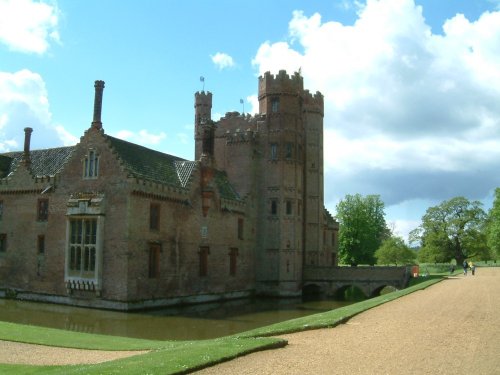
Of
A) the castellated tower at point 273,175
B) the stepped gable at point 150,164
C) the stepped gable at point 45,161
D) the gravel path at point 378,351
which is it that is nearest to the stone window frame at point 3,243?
the stepped gable at point 45,161

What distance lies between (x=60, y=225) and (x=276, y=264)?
19.5 meters

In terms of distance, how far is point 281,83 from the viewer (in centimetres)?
4825

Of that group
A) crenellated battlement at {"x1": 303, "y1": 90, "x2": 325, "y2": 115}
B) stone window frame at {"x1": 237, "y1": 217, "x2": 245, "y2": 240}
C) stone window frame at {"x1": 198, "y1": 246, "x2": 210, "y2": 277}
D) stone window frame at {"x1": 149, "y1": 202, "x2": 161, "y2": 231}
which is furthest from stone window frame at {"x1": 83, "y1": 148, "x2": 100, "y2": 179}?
crenellated battlement at {"x1": 303, "y1": 90, "x2": 325, "y2": 115}

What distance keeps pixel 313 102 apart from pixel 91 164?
89.1 feet

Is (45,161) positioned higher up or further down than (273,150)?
further down

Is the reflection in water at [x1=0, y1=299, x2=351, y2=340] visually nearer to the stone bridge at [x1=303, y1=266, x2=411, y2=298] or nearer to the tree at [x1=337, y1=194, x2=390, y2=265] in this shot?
the stone bridge at [x1=303, y1=266, x2=411, y2=298]

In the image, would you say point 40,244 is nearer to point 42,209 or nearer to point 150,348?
point 42,209

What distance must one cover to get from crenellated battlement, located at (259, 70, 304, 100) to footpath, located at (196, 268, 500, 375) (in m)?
28.9

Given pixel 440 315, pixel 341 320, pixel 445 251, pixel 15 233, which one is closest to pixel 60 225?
pixel 15 233

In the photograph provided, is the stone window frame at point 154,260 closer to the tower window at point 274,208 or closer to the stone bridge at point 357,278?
the tower window at point 274,208

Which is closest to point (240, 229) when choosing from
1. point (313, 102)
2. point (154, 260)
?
point (154, 260)

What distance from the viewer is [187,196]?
36.8 metres

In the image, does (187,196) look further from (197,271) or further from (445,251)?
(445,251)

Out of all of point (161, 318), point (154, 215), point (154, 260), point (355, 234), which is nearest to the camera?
point (161, 318)
